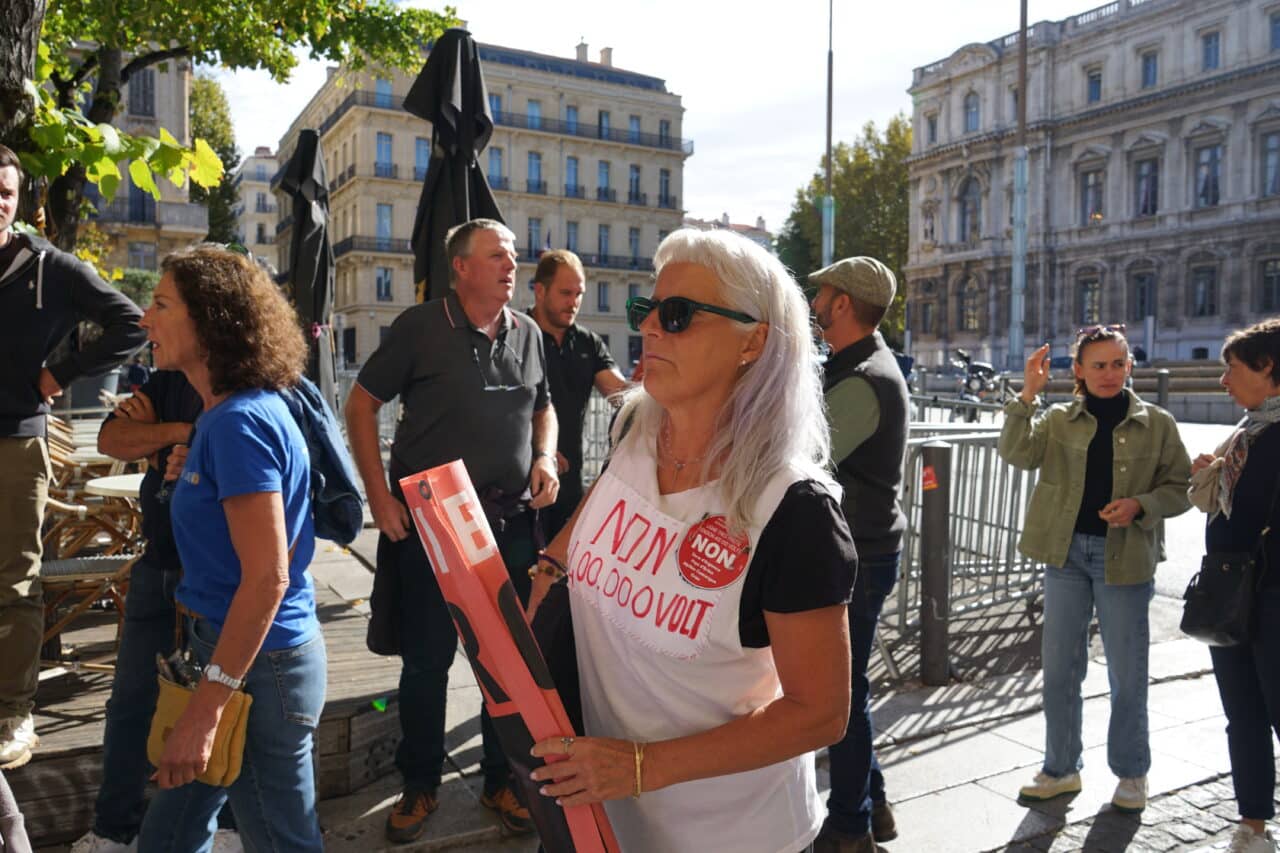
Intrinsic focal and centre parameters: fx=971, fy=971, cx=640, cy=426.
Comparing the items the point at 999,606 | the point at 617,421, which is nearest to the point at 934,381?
the point at 999,606

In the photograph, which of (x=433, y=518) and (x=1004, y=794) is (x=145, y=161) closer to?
(x=433, y=518)

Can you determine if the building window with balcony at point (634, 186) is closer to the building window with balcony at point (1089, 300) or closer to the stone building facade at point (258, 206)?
the building window with balcony at point (1089, 300)

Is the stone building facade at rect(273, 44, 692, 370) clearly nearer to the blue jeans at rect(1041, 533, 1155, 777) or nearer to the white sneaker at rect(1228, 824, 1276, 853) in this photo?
the blue jeans at rect(1041, 533, 1155, 777)

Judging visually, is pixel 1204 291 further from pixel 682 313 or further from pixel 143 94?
pixel 682 313

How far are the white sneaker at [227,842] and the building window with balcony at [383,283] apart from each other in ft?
182

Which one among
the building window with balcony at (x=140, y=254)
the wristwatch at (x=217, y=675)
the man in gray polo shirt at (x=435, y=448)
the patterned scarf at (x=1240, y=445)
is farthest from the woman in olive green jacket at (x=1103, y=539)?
the building window with balcony at (x=140, y=254)

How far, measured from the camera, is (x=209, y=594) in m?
2.21

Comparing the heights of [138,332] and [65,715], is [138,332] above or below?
above

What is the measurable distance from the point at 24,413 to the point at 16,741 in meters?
1.12

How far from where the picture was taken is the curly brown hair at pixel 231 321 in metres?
2.27

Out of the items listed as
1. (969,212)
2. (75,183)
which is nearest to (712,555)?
(75,183)

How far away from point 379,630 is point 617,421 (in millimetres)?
1754

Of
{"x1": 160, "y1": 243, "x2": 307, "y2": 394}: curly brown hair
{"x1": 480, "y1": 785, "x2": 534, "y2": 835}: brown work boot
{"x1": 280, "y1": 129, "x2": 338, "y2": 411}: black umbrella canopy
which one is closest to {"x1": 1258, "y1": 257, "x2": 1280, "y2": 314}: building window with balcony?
{"x1": 280, "y1": 129, "x2": 338, "y2": 411}: black umbrella canopy

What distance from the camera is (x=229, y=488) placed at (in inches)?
81.7
